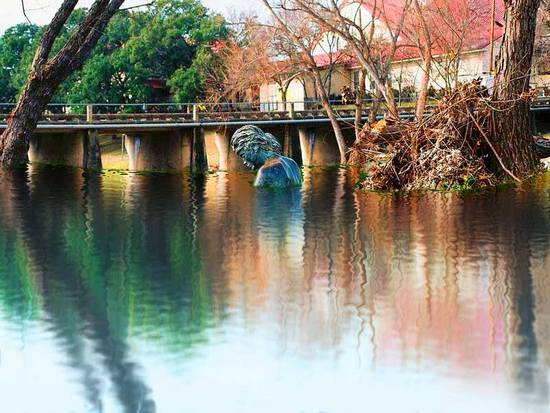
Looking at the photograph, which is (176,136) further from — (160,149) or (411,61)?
(411,61)

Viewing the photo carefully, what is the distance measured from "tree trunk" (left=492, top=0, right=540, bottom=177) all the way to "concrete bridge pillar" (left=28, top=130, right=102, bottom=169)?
15515mm

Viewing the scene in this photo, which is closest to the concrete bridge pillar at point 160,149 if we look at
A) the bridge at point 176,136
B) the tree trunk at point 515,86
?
the bridge at point 176,136

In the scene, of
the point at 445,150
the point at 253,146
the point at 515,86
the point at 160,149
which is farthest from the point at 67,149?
the point at 515,86

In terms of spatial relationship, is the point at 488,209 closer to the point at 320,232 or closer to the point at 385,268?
the point at 320,232

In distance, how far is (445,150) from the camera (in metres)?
19.1

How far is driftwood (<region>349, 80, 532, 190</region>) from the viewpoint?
62.1 feet

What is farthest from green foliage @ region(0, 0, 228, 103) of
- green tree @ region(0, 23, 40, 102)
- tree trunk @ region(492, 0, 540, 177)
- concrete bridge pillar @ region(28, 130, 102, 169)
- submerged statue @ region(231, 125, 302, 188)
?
tree trunk @ region(492, 0, 540, 177)

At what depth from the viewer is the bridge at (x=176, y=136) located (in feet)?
102

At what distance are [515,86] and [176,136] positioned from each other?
1564cm

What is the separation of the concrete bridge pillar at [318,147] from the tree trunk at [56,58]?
16548 millimetres

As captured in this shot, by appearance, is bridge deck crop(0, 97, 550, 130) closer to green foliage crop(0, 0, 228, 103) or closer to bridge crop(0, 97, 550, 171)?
bridge crop(0, 97, 550, 171)

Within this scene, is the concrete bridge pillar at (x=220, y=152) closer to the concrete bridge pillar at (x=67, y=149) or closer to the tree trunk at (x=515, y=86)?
the concrete bridge pillar at (x=67, y=149)

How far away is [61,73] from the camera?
17109 mm

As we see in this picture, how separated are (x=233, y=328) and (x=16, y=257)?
183 inches
